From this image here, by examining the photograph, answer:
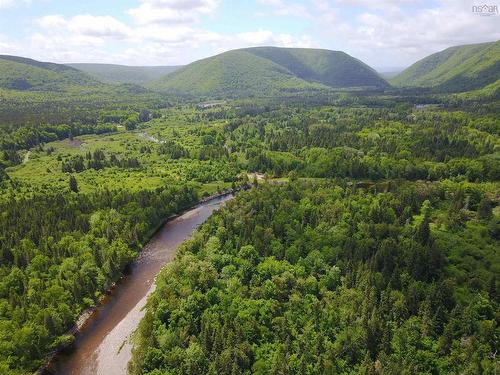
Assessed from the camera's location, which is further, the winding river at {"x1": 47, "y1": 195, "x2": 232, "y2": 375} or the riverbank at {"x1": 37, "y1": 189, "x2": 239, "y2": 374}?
the winding river at {"x1": 47, "y1": 195, "x2": 232, "y2": 375}

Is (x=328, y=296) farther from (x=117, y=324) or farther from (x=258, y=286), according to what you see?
(x=117, y=324)

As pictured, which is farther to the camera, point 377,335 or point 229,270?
point 229,270

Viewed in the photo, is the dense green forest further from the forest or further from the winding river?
the winding river

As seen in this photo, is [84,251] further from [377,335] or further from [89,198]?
[377,335]

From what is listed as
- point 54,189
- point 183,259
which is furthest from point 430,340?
point 54,189

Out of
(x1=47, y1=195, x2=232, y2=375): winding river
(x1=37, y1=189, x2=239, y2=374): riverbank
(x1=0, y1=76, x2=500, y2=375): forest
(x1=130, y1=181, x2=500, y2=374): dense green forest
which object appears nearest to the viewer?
(x1=130, y1=181, x2=500, y2=374): dense green forest

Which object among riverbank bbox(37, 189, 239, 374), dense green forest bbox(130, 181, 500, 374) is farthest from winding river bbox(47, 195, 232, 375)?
dense green forest bbox(130, 181, 500, 374)

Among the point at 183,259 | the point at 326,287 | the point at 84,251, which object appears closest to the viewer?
the point at 326,287
